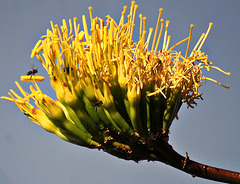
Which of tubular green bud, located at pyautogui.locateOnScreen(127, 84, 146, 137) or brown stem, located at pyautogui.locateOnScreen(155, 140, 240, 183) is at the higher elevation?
tubular green bud, located at pyautogui.locateOnScreen(127, 84, 146, 137)

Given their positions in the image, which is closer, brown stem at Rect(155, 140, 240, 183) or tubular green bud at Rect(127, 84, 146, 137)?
tubular green bud at Rect(127, 84, 146, 137)

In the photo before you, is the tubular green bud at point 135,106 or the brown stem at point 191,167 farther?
the brown stem at point 191,167

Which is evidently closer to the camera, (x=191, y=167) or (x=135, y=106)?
(x=135, y=106)

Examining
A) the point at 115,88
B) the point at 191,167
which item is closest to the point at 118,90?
the point at 115,88

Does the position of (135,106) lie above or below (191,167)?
above

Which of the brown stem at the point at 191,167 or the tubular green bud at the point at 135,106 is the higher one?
the tubular green bud at the point at 135,106

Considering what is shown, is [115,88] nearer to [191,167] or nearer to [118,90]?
[118,90]
